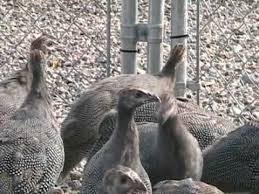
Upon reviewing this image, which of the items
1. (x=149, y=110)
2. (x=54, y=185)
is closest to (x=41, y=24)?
(x=149, y=110)

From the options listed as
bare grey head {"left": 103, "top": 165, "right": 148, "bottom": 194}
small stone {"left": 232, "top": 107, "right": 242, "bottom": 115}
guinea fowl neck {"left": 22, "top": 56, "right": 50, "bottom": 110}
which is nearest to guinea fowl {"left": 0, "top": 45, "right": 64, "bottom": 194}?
guinea fowl neck {"left": 22, "top": 56, "right": 50, "bottom": 110}

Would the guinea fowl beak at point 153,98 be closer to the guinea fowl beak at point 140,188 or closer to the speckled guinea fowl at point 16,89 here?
the guinea fowl beak at point 140,188

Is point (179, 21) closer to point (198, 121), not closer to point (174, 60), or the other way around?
point (174, 60)

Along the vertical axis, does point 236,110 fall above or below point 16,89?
below

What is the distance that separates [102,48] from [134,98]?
8.09 ft

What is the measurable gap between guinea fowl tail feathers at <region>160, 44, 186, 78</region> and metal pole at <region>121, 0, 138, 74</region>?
0.73 feet

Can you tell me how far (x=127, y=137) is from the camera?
5844mm

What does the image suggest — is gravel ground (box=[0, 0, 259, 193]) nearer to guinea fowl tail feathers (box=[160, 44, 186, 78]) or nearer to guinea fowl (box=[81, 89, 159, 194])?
guinea fowl tail feathers (box=[160, 44, 186, 78])

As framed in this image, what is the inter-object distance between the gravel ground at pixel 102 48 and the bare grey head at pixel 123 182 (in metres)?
1.96

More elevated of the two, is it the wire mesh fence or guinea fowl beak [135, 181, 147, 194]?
the wire mesh fence

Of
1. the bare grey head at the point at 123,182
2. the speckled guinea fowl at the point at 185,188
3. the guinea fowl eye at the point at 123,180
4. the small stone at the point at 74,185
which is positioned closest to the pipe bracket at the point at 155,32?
the small stone at the point at 74,185

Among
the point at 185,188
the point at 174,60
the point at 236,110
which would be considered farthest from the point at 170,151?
the point at 236,110

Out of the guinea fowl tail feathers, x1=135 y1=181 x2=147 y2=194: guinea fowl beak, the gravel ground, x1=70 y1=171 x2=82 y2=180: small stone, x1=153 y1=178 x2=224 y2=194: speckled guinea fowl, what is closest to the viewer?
x1=135 y1=181 x2=147 y2=194: guinea fowl beak

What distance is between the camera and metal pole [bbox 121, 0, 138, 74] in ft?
21.0
